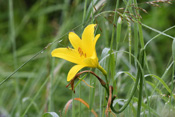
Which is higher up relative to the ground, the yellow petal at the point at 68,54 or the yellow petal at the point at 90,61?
the yellow petal at the point at 68,54

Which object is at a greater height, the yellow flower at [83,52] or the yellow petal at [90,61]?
the yellow flower at [83,52]

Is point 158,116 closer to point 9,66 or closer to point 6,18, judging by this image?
point 9,66

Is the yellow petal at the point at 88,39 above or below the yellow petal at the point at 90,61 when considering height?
above

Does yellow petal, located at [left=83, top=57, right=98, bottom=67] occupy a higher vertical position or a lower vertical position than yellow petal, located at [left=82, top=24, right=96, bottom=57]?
lower

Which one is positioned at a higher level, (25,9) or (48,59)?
(25,9)

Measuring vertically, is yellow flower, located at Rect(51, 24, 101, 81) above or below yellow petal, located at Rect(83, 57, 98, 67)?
above

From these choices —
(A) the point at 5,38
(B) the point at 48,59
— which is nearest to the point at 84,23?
(B) the point at 48,59

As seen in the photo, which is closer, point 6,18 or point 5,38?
point 5,38

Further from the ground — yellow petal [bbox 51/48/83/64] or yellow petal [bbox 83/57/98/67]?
yellow petal [bbox 51/48/83/64]
